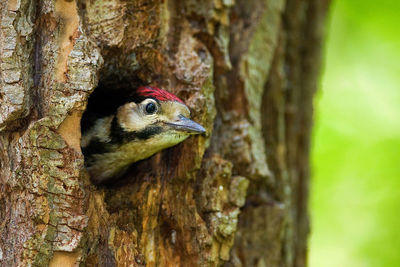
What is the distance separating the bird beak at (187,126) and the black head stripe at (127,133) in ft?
0.72

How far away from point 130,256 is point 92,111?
1392mm

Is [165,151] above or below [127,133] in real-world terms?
below

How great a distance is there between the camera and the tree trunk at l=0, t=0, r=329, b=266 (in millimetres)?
2336

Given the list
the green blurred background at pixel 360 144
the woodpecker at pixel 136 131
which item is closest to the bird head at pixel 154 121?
the woodpecker at pixel 136 131

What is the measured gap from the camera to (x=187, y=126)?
2748 mm

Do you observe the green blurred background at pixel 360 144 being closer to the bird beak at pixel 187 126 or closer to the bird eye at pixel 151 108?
the bird eye at pixel 151 108

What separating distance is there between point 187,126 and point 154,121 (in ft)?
1.34

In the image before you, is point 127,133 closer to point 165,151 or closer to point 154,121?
point 154,121

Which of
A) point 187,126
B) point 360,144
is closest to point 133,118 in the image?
point 187,126

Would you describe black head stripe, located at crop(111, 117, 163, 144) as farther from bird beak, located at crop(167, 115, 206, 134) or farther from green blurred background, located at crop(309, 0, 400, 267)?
green blurred background, located at crop(309, 0, 400, 267)

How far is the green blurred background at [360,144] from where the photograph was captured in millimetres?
5754

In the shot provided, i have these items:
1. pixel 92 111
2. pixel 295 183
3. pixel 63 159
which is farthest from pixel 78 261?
pixel 295 183

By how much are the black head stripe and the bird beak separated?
0.22 m

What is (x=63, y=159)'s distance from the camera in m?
2.36
